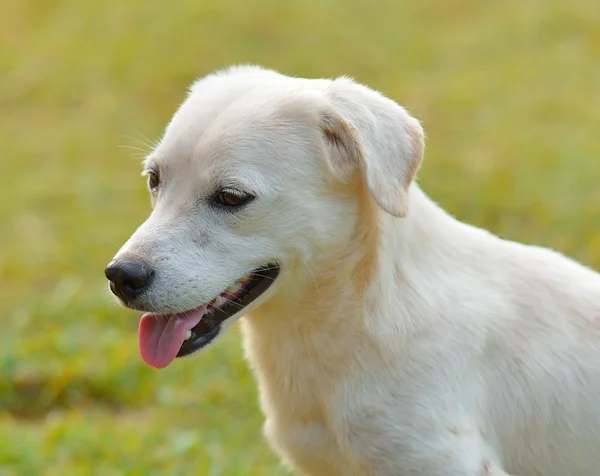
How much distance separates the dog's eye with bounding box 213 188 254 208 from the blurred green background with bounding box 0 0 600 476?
5.62 ft

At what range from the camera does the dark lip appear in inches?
141

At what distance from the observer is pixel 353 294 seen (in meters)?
3.66

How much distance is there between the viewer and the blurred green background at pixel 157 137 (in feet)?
17.9

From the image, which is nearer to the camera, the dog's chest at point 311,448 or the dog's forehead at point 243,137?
the dog's forehead at point 243,137

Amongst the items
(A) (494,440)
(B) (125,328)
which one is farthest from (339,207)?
(B) (125,328)

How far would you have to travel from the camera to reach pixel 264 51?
1197cm

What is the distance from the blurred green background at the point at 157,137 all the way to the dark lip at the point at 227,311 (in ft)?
4.51

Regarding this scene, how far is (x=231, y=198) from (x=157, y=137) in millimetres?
7058

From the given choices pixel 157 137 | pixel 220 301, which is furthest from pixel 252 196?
pixel 157 137

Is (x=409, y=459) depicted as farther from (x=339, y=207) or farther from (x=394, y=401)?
(x=339, y=207)

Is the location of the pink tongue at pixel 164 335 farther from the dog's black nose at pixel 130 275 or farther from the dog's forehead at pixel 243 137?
the dog's forehead at pixel 243 137

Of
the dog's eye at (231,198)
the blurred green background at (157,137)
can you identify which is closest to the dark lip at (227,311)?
the dog's eye at (231,198)

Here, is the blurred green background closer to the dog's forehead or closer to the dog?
the dog

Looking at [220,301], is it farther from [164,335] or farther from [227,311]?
[164,335]
